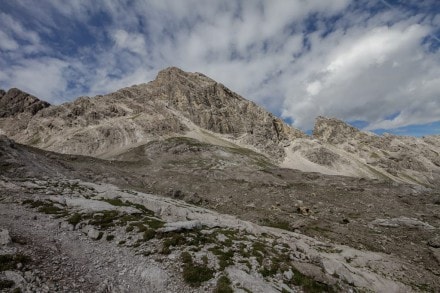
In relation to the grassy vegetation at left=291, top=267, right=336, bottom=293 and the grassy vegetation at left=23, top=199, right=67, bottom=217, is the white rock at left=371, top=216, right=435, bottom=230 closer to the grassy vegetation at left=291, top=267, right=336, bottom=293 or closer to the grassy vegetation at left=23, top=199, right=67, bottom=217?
the grassy vegetation at left=291, top=267, right=336, bottom=293

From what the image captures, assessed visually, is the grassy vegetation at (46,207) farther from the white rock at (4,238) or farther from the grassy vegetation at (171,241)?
the grassy vegetation at (171,241)

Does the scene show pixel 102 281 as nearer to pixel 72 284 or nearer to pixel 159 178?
pixel 72 284

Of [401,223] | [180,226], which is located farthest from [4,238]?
[401,223]

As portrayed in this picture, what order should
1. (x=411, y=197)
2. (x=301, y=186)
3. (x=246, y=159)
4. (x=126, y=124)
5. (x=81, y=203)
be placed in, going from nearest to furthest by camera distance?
(x=81, y=203), (x=411, y=197), (x=301, y=186), (x=246, y=159), (x=126, y=124)

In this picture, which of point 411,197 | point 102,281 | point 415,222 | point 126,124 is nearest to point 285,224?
point 415,222

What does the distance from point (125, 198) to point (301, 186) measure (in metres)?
70.8

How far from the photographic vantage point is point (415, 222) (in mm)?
60469

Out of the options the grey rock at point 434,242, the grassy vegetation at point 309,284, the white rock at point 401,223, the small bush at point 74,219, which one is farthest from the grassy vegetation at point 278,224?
the small bush at point 74,219

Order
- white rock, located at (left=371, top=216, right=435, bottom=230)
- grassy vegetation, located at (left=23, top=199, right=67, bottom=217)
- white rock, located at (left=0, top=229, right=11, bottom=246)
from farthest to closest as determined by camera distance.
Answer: white rock, located at (left=371, top=216, right=435, bottom=230) < grassy vegetation, located at (left=23, top=199, right=67, bottom=217) < white rock, located at (left=0, top=229, right=11, bottom=246)

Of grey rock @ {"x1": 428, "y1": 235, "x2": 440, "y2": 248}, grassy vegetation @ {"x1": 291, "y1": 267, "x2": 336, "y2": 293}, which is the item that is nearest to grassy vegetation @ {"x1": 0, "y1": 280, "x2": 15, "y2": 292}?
grassy vegetation @ {"x1": 291, "y1": 267, "x2": 336, "y2": 293}

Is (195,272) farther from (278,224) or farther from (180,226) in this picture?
(278,224)

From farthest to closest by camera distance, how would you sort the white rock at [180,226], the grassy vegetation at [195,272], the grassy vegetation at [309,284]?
1. the white rock at [180,226]
2. the grassy vegetation at [309,284]
3. the grassy vegetation at [195,272]

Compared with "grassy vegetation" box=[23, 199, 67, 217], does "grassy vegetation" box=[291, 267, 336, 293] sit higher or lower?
lower

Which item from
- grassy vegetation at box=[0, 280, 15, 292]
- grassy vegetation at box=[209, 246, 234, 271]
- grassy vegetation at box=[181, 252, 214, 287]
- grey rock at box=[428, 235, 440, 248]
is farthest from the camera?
grey rock at box=[428, 235, 440, 248]
